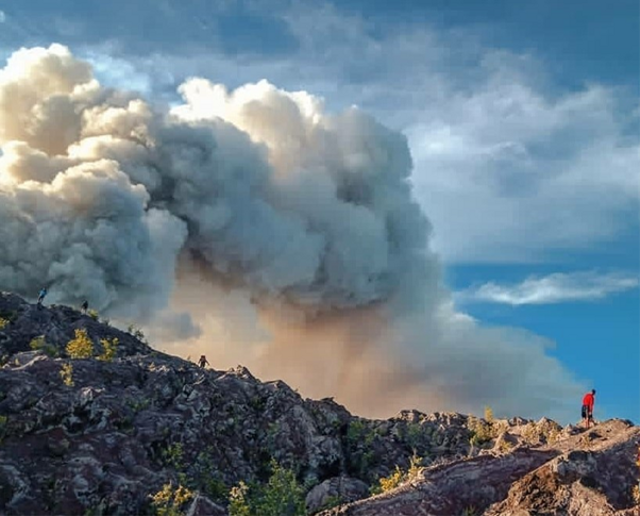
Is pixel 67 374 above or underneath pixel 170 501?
above

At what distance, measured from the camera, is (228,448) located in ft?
131

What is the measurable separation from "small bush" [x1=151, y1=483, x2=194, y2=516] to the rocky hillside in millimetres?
89

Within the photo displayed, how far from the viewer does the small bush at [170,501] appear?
27075 mm

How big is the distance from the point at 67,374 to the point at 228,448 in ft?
31.3

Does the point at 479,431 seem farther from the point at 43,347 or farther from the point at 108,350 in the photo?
the point at 43,347

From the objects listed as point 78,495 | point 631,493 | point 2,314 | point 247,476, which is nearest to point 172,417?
point 247,476

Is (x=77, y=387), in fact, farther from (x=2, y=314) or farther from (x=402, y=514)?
(x=402, y=514)

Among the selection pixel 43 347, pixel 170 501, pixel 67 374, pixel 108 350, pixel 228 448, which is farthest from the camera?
pixel 108 350

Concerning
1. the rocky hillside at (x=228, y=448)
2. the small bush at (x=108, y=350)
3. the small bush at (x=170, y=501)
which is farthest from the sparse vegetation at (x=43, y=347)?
the small bush at (x=170, y=501)

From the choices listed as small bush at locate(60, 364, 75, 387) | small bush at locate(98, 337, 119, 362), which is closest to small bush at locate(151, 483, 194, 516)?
small bush at locate(60, 364, 75, 387)

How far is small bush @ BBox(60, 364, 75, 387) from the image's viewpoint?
125ft

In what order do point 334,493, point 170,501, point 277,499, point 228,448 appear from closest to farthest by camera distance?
1. point 170,501
2. point 277,499
3. point 334,493
4. point 228,448

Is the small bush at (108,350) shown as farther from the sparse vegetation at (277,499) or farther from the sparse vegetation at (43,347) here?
the sparse vegetation at (277,499)

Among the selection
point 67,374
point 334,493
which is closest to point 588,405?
point 334,493
